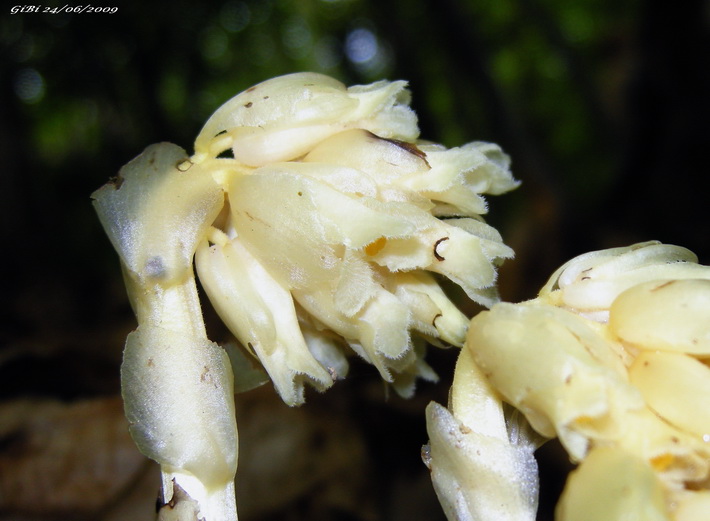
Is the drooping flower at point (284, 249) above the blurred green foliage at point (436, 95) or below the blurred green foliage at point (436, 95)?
above

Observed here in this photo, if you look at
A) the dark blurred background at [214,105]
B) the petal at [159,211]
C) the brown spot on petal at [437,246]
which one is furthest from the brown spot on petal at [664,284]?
the dark blurred background at [214,105]

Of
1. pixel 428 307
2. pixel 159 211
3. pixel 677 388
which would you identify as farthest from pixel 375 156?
pixel 677 388

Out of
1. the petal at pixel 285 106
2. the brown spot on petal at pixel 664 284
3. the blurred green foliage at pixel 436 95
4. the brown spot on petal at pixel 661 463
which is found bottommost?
the blurred green foliage at pixel 436 95

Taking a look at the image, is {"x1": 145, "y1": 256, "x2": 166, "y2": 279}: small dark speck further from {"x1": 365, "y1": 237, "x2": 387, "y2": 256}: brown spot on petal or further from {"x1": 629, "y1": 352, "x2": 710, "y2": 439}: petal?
{"x1": 629, "y1": 352, "x2": 710, "y2": 439}: petal

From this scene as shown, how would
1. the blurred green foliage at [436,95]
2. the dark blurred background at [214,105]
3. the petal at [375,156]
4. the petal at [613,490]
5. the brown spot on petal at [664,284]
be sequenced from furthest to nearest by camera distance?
the blurred green foliage at [436,95], the dark blurred background at [214,105], the petal at [375,156], the brown spot on petal at [664,284], the petal at [613,490]

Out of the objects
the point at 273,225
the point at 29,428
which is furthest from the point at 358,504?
the point at 273,225

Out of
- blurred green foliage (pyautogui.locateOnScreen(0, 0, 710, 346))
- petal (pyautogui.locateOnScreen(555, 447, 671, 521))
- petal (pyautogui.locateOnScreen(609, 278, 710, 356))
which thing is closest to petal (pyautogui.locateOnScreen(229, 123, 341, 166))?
petal (pyautogui.locateOnScreen(609, 278, 710, 356))

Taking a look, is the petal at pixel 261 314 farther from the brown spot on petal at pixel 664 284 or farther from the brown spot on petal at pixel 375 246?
the brown spot on petal at pixel 664 284
